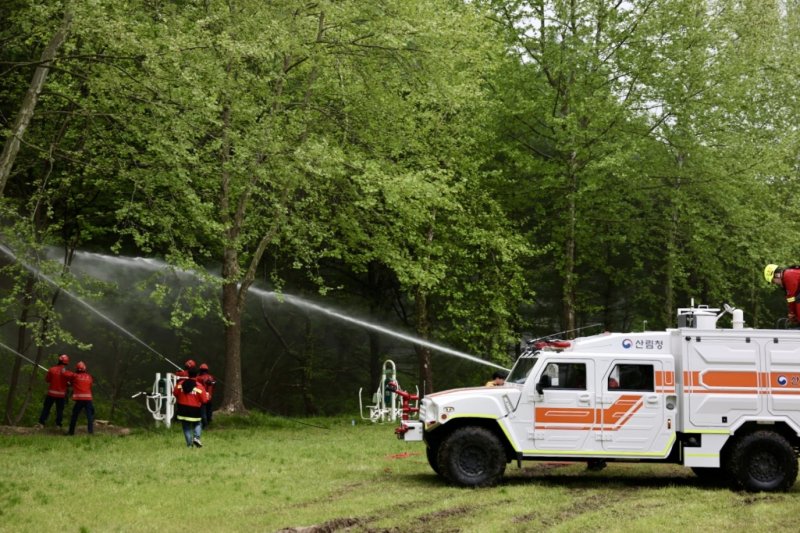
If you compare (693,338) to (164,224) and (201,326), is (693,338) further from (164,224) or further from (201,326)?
(201,326)

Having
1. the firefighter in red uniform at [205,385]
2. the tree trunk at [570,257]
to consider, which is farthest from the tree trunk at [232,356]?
the tree trunk at [570,257]

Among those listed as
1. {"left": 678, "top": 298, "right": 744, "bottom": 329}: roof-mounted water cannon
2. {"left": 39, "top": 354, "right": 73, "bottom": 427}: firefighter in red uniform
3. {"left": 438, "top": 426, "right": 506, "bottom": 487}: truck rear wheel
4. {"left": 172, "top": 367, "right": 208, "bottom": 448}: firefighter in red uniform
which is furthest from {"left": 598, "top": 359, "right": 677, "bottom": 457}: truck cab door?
{"left": 39, "top": 354, "right": 73, "bottom": 427}: firefighter in red uniform

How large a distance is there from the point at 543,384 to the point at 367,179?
39.0 feet

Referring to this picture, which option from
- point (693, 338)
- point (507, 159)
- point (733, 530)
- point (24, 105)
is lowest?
point (733, 530)

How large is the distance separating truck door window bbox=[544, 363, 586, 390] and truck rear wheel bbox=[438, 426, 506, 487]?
131 centimetres

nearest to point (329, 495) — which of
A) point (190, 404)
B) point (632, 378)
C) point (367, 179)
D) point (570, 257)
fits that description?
point (632, 378)

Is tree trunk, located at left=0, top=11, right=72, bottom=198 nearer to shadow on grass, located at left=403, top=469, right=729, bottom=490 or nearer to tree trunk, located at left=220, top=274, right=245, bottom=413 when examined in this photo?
tree trunk, located at left=220, top=274, right=245, bottom=413

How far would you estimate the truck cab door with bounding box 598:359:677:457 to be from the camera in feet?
48.5

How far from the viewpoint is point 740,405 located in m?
14.9

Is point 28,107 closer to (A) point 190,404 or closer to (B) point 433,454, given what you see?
(A) point 190,404

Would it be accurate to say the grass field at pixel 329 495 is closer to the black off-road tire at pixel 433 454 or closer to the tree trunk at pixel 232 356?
the black off-road tire at pixel 433 454

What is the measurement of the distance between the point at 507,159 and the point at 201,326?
14016 millimetres

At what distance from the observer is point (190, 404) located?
19.2 m

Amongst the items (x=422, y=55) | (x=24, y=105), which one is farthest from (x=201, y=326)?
(x=24, y=105)
